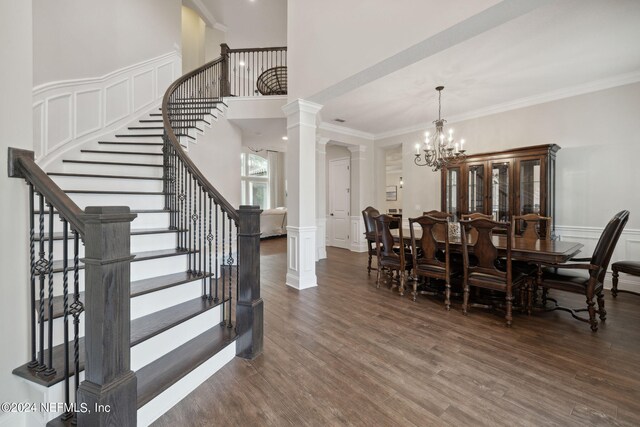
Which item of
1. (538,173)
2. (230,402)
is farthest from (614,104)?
(230,402)

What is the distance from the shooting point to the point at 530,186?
4.25m

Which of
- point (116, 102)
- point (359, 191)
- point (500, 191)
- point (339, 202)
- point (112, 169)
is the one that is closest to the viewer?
point (112, 169)

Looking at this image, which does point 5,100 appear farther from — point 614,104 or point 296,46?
point 614,104

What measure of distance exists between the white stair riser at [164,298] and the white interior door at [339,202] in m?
5.23

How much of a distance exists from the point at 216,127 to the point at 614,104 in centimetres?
630

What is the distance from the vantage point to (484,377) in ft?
6.12

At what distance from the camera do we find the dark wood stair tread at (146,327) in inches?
51.2

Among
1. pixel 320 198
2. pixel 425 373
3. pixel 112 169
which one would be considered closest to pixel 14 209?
pixel 112 169

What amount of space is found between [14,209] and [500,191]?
560cm

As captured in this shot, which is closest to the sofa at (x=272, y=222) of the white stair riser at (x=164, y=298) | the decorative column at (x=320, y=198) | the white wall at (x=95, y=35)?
the decorative column at (x=320, y=198)

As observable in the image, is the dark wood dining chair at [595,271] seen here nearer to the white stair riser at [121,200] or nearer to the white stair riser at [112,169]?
the white stair riser at [121,200]

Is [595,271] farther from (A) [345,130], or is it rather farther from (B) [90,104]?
(B) [90,104]

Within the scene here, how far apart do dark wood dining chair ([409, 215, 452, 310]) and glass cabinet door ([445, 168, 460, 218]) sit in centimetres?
193

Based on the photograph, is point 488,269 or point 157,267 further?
point 488,269
